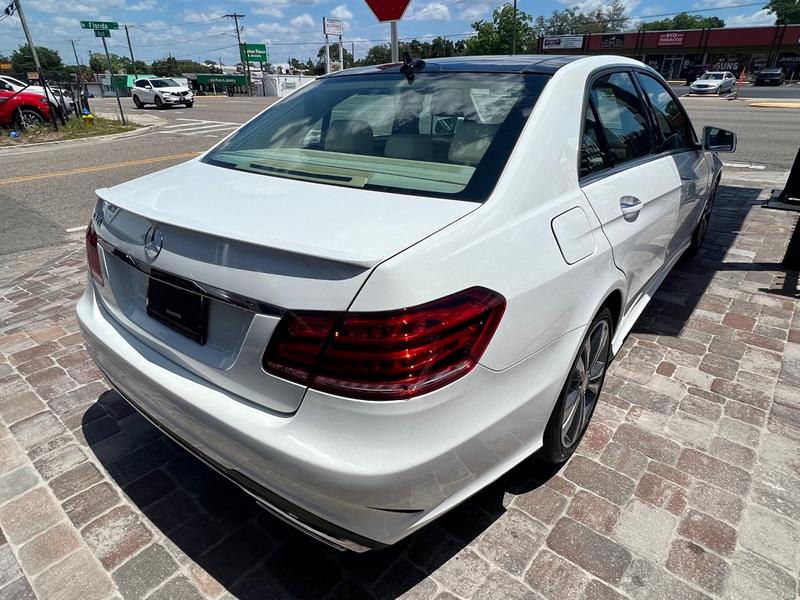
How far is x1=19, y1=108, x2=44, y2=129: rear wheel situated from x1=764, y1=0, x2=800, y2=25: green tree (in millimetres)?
98623

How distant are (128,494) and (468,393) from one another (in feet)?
5.71

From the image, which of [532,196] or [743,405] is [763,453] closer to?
[743,405]

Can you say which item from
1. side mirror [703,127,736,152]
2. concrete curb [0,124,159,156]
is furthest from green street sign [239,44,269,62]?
side mirror [703,127,736,152]

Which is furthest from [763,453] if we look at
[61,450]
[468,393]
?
[61,450]

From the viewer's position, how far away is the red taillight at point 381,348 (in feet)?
4.39

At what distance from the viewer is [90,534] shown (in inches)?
81.7

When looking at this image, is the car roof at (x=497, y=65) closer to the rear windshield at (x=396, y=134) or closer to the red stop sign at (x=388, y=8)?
the rear windshield at (x=396, y=134)

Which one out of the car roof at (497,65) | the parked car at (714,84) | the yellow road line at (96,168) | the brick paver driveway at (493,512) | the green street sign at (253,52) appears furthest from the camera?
the green street sign at (253,52)

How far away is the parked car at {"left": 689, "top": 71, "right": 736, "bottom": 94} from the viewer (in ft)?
118

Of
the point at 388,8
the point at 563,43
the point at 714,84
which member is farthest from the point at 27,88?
the point at 563,43

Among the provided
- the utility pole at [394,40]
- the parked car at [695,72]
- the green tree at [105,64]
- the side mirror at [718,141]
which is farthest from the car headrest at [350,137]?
the green tree at [105,64]

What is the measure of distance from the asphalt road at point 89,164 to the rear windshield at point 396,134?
4.66 m

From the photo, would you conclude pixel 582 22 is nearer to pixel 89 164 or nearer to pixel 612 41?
pixel 612 41

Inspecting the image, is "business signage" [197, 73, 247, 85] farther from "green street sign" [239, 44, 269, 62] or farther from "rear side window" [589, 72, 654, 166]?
"rear side window" [589, 72, 654, 166]
